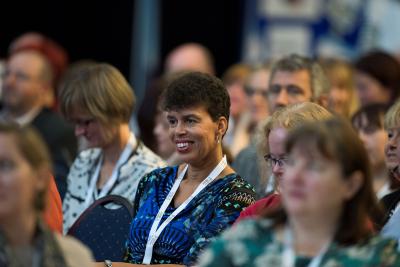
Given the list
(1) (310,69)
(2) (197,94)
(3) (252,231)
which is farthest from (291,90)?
(3) (252,231)

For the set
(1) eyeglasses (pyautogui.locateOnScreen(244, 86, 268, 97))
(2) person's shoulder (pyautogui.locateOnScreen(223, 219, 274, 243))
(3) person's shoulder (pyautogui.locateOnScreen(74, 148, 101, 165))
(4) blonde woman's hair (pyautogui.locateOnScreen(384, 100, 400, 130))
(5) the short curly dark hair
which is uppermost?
(5) the short curly dark hair

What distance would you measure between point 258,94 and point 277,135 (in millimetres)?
3486

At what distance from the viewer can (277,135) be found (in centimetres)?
526

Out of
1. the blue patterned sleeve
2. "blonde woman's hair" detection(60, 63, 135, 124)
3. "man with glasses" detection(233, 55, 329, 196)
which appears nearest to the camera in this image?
the blue patterned sleeve

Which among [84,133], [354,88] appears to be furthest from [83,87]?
[354,88]

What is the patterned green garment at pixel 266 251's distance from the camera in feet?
13.7

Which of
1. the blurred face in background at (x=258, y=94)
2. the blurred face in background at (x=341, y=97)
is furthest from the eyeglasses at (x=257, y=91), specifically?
the blurred face in background at (x=341, y=97)

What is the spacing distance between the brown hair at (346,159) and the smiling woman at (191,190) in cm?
105

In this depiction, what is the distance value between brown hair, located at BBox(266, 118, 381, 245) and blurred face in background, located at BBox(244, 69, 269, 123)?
4345mm

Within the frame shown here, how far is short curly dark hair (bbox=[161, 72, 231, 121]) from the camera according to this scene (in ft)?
18.0

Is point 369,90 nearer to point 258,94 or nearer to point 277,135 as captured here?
point 258,94

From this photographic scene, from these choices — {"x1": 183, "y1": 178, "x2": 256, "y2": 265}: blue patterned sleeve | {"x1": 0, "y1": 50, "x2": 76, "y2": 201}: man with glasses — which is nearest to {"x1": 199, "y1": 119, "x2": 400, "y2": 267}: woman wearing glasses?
{"x1": 183, "y1": 178, "x2": 256, "y2": 265}: blue patterned sleeve

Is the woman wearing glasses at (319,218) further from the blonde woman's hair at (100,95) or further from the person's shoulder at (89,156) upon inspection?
the person's shoulder at (89,156)

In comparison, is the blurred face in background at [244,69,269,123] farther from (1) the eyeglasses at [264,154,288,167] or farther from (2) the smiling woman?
(1) the eyeglasses at [264,154,288,167]
